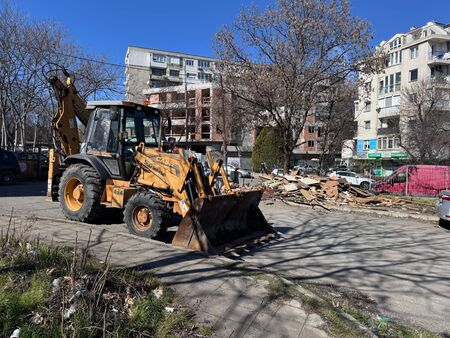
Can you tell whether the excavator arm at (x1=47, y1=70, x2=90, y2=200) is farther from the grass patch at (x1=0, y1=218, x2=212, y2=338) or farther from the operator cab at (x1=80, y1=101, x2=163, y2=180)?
the grass patch at (x1=0, y1=218, x2=212, y2=338)

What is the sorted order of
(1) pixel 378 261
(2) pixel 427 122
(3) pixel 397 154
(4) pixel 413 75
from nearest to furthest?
(1) pixel 378 261 → (2) pixel 427 122 → (3) pixel 397 154 → (4) pixel 413 75

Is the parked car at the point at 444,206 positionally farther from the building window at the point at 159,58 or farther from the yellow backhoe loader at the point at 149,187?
the building window at the point at 159,58

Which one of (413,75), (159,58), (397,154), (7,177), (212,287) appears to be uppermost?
(159,58)

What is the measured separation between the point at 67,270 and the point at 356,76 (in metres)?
21.1

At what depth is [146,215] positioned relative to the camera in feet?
27.6

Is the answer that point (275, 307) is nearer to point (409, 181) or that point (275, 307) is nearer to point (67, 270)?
point (67, 270)

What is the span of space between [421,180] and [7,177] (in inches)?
924

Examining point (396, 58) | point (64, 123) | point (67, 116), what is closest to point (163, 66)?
point (396, 58)

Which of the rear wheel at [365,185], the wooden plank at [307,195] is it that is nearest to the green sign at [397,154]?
the rear wheel at [365,185]

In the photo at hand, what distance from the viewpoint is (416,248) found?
9953 millimetres

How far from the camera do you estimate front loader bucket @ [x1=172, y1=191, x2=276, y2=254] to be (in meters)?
7.50

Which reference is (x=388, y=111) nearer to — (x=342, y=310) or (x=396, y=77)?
(x=396, y=77)

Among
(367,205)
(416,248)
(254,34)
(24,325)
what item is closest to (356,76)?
(254,34)

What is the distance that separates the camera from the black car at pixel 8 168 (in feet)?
74.1
